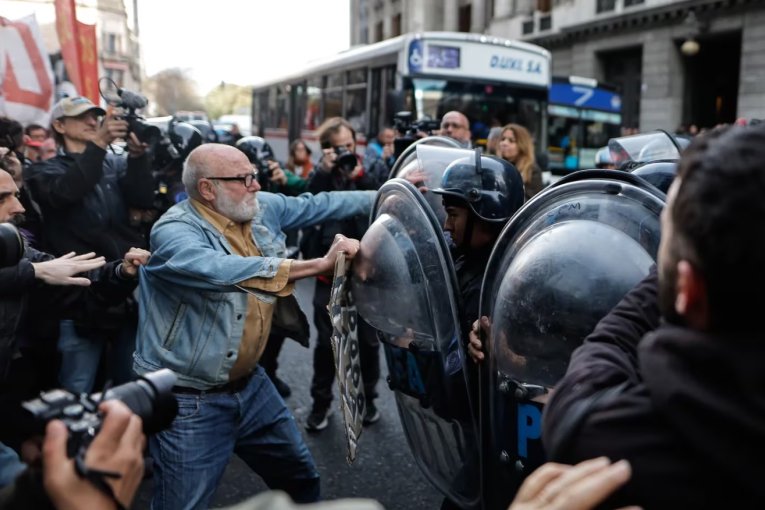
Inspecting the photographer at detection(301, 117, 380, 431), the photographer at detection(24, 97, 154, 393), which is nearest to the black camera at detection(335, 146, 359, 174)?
the photographer at detection(301, 117, 380, 431)

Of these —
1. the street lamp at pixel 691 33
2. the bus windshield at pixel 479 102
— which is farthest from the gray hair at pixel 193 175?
the street lamp at pixel 691 33

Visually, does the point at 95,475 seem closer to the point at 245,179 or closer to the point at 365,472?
the point at 245,179

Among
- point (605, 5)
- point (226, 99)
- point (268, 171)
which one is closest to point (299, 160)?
point (268, 171)

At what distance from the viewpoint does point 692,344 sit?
0.98m

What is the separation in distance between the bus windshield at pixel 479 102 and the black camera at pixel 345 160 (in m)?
4.31

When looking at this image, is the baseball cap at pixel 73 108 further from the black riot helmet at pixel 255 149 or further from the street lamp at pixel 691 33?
the street lamp at pixel 691 33

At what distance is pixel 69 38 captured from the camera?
629 cm

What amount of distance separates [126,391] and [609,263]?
106 centimetres

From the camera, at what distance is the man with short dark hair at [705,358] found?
93cm

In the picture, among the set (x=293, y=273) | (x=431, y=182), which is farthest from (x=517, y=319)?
(x=431, y=182)

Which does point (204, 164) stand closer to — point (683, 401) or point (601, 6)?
point (683, 401)

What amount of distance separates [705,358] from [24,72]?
5955mm

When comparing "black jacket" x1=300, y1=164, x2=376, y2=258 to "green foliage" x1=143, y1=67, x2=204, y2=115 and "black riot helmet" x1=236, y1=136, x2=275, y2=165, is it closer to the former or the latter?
"black riot helmet" x1=236, y1=136, x2=275, y2=165

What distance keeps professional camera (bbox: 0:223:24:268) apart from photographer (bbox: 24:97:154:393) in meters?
1.37
